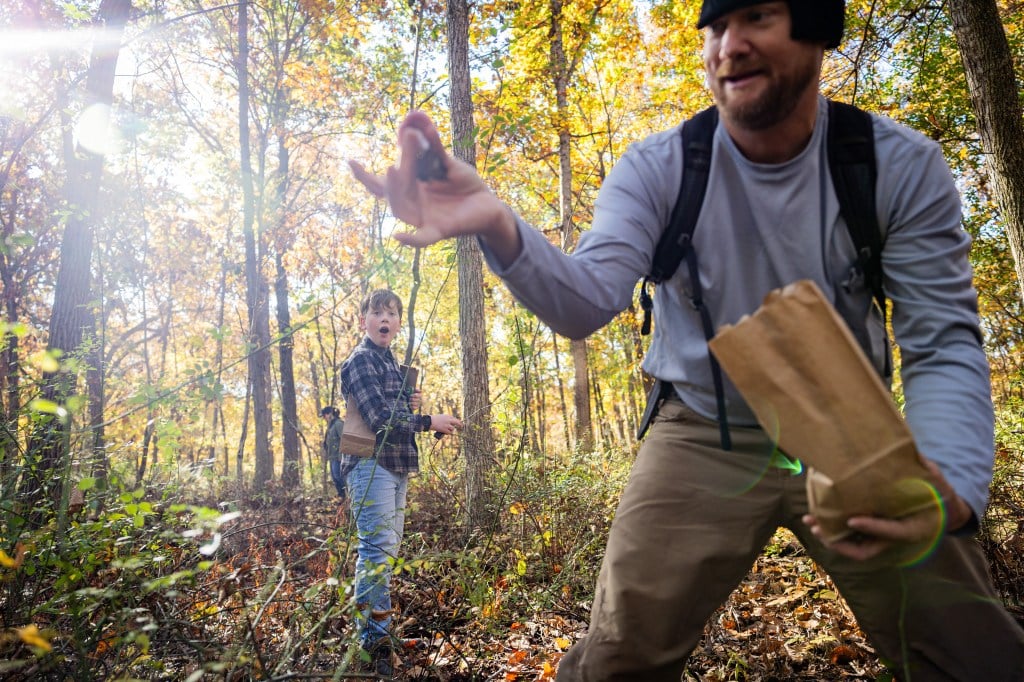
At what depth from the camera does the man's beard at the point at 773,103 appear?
65.6 inches

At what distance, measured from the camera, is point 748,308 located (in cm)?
184

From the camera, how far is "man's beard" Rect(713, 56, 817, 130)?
167cm

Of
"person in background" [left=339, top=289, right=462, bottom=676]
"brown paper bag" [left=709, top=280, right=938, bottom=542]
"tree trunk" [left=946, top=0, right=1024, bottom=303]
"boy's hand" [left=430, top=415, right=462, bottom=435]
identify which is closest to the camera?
"brown paper bag" [left=709, top=280, right=938, bottom=542]

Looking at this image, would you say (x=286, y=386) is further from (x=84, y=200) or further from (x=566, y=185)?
(x=566, y=185)

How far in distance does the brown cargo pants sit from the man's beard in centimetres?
91

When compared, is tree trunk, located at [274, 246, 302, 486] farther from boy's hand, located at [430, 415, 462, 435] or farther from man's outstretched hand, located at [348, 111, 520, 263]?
man's outstretched hand, located at [348, 111, 520, 263]

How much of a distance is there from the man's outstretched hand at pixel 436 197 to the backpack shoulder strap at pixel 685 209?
25.8 inches

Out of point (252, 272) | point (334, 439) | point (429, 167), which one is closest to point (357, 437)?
point (334, 439)

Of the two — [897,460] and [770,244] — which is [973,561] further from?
[770,244]

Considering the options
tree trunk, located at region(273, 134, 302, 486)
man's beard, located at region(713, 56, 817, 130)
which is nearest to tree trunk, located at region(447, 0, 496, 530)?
man's beard, located at region(713, 56, 817, 130)

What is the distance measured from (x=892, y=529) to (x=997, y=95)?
207 inches

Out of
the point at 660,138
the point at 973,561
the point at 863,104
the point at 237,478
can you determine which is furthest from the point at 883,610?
the point at 237,478

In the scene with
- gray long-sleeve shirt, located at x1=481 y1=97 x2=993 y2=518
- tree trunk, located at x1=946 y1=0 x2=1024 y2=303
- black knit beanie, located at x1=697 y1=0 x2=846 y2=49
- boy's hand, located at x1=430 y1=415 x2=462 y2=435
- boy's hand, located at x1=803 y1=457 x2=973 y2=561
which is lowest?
boy's hand, located at x1=803 y1=457 x2=973 y2=561

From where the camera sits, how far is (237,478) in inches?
453
